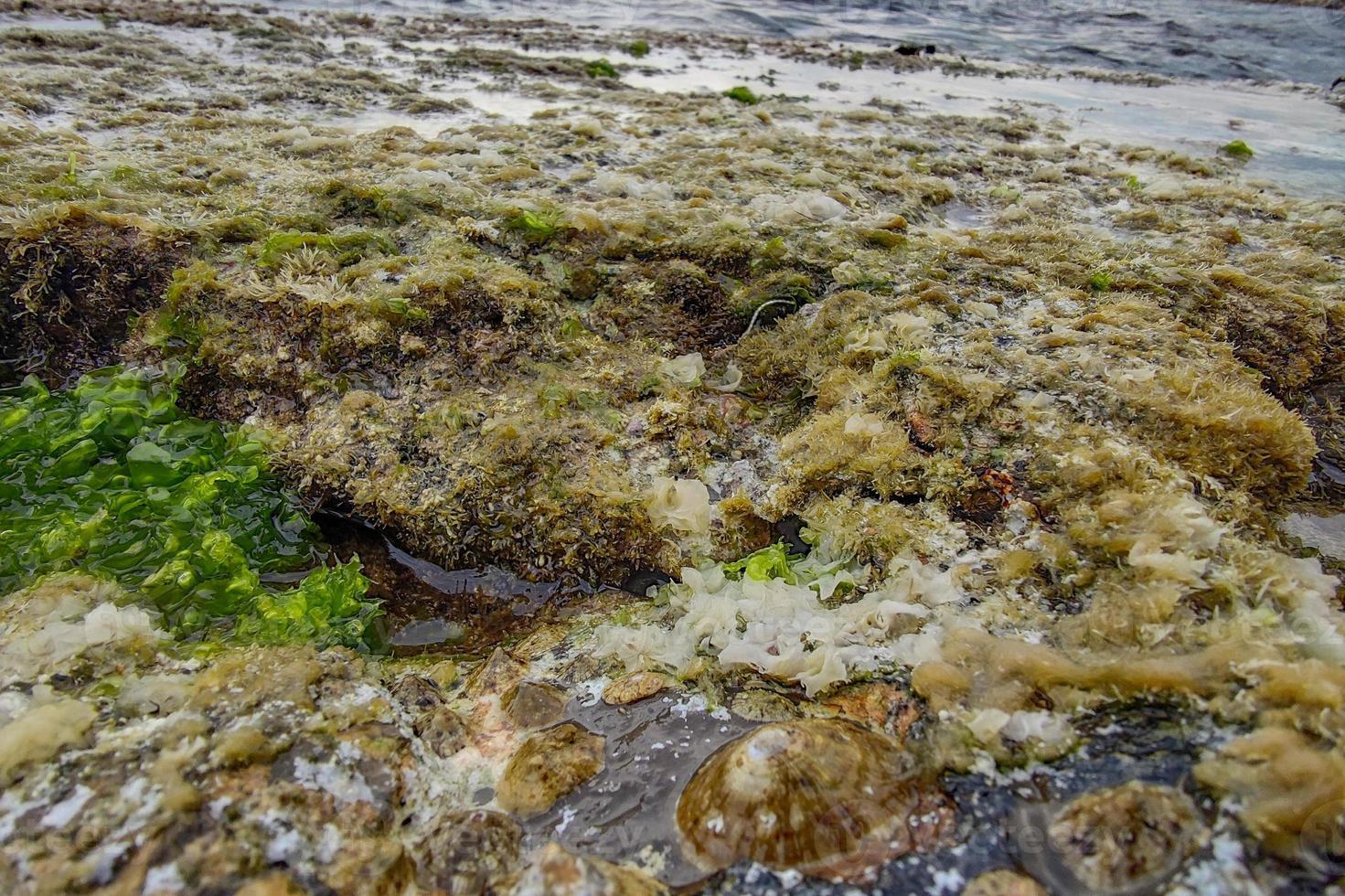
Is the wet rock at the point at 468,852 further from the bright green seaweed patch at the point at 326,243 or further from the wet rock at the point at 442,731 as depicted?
the bright green seaweed patch at the point at 326,243

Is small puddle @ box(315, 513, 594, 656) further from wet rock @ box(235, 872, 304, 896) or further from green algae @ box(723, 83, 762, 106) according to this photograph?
green algae @ box(723, 83, 762, 106)

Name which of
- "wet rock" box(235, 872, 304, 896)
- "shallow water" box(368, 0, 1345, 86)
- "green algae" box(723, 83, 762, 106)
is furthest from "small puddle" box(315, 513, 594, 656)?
"shallow water" box(368, 0, 1345, 86)

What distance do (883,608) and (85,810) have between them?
204 cm

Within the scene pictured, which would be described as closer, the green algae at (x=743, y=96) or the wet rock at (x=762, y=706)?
the wet rock at (x=762, y=706)

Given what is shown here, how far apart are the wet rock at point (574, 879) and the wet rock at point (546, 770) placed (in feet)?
0.75

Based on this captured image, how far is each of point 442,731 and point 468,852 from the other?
413mm

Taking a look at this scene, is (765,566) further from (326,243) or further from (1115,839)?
(326,243)

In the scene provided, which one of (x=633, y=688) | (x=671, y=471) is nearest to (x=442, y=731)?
(x=633, y=688)

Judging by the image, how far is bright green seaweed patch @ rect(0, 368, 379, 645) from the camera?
2385mm

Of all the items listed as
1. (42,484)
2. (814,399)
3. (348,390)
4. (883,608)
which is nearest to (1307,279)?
(814,399)

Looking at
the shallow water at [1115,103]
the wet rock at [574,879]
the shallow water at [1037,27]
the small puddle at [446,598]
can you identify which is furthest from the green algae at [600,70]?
the wet rock at [574,879]

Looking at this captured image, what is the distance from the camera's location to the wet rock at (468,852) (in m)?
1.56

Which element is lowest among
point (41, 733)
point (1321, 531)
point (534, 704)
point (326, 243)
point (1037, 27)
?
point (534, 704)

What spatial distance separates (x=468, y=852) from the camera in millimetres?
1604
